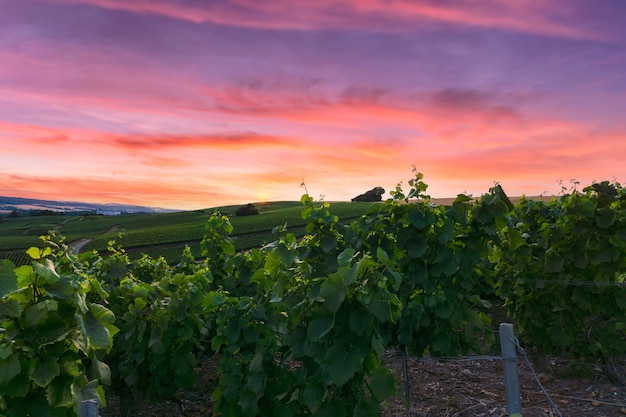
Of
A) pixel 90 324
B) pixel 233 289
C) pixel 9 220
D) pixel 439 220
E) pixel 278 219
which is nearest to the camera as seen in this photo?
pixel 90 324

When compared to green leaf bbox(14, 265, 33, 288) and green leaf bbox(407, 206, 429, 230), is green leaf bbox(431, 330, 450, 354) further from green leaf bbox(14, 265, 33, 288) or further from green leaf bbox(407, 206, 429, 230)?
green leaf bbox(14, 265, 33, 288)

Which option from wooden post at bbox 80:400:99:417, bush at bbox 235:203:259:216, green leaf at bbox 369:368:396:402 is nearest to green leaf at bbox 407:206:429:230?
green leaf at bbox 369:368:396:402

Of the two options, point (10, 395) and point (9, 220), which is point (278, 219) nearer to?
point (10, 395)

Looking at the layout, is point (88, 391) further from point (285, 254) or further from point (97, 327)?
point (285, 254)

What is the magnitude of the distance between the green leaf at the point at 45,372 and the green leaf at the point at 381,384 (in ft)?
7.74

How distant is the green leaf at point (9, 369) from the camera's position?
3.31 meters

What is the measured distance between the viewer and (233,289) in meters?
8.23

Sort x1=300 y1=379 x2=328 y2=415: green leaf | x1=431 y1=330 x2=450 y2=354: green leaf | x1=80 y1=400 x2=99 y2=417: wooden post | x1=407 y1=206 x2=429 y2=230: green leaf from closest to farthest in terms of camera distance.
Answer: x1=80 y1=400 x2=99 y2=417: wooden post, x1=300 y1=379 x2=328 y2=415: green leaf, x1=407 y1=206 x2=429 y2=230: green leaf, x1=431 y1=330 x2=450 y2=354: green leaf

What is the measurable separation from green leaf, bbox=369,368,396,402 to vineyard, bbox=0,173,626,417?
0.01m

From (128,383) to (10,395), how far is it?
9.89 feet

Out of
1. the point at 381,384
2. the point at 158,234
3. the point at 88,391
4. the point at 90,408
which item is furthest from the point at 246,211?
the point at 90,408

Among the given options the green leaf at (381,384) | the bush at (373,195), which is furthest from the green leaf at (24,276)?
the bush at (373,195)

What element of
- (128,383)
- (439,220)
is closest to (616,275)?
(439,220)

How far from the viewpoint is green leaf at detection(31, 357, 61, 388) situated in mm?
3408
